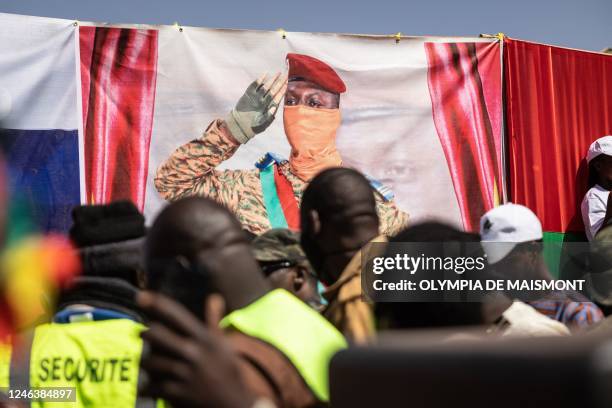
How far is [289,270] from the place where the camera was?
11.1 ft

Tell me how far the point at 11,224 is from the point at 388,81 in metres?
4.23

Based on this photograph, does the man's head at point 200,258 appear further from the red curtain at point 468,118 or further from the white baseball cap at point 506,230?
the red curtain at point 468,118

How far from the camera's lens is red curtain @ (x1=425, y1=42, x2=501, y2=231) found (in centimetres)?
539

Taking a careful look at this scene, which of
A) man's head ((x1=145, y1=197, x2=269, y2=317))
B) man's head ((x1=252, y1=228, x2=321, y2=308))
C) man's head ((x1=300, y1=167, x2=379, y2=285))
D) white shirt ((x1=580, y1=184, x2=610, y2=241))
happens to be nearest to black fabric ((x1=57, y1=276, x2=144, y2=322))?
man's head ((x1=300, y1=167, x2=379, y2=285))

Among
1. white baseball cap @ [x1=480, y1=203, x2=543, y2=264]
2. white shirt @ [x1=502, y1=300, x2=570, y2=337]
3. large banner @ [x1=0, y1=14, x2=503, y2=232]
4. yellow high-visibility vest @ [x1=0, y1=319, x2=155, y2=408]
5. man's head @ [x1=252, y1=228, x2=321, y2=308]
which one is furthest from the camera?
large banner @ [x1=0, y1=14, x2=503, y2=232]

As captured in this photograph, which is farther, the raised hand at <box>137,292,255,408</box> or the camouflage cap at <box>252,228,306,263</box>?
the camouflage cap at <box>252,228,306,263</box>

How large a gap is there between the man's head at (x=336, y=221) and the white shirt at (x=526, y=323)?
57cm

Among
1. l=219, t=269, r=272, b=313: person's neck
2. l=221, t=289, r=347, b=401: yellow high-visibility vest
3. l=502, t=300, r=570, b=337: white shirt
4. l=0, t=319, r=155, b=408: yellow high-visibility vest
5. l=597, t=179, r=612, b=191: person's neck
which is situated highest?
l=597, t=179, r=612, b=191: person's neck

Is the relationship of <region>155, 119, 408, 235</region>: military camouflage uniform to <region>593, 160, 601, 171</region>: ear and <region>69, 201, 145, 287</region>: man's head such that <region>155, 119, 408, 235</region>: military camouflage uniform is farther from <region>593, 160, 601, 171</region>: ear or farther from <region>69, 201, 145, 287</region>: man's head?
<region>593, 160, 601, 171</region>: ear

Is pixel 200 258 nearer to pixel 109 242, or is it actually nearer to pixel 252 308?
pixel 252 308

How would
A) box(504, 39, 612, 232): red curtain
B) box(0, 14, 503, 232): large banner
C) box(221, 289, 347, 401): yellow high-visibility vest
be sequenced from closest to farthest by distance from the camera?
1. box(221, 289, 347, 401): yellow high-visibility vest
2. box(0, 14, 503, 232): large banner
3. box(504, 39, 612, 232): red curtain

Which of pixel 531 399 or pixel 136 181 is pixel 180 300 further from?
pixel 136 181

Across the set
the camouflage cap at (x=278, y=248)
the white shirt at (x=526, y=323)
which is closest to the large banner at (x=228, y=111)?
the camouflage cap at (x=278, y=248)

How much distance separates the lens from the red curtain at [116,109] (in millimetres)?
4699
